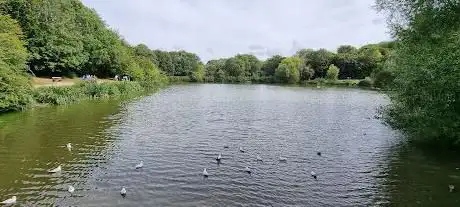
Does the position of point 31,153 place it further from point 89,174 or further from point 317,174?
point 317,174

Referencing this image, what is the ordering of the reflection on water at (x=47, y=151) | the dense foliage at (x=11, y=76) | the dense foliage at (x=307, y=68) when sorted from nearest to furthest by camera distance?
the reflection on water at (x=47, y=151)
the dense foliage at (x=11, y=76)
the dense foliage at (x=307, y=68)

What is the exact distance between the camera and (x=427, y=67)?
66.1 feet

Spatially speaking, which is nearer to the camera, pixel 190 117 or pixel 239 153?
pixel 239 153

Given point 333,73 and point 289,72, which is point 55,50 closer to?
point 289,72

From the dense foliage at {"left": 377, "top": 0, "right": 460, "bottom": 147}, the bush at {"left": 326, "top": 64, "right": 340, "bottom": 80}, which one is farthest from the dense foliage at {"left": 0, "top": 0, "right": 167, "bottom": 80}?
the bush at {"left": 326, "top": 64, "right": 340, "bottom": 80}

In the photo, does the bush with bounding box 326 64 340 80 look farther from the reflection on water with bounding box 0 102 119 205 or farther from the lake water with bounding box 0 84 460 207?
the reflection on water with bounding box 0 102 119 205

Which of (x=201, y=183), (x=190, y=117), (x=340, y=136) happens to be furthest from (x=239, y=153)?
(x=190, y=117)

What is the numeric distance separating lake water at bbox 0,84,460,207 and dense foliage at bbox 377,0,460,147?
226 cm

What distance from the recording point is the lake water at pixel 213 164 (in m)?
16.6

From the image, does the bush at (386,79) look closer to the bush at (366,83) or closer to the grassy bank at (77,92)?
the grassy bank at (77,92)

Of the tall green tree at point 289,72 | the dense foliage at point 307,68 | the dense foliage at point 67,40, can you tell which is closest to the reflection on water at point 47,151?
the dense foliage at point 67,40

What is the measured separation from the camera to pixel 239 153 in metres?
24.4

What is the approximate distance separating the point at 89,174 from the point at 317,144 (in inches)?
601

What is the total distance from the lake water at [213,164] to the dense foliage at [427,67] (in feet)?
7.42
